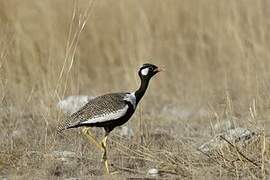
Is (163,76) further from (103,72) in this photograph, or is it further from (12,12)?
(12,12)

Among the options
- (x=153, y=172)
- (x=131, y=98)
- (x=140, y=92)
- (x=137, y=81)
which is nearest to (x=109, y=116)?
(x=131, y=98)

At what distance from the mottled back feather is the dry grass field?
282 millimetres

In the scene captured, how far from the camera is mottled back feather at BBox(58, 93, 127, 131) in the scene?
19.5 feet

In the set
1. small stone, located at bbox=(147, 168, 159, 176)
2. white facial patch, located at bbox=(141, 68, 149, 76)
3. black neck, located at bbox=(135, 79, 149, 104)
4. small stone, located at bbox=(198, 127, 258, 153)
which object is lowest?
small stone, located at bbox=(147, 168, 159, 176)

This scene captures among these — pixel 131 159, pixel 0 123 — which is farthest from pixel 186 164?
pixel 0 123

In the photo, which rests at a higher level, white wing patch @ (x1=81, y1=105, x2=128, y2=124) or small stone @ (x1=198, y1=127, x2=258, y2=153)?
white wing patch @ (x1=81, y1=105, x2=128, y2=124)

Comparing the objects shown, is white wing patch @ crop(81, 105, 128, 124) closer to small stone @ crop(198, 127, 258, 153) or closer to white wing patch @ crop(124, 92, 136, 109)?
white wing patch @ crop(124, 92, 136, 109)

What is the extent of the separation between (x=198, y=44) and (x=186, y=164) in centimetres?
489

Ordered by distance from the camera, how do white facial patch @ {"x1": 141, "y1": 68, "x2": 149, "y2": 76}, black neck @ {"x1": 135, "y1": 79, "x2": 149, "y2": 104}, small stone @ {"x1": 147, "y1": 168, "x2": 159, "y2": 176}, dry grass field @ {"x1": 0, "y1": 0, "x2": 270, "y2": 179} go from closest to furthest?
small stone @ {"x1": 147, "y1": 168, "x2": 159, "y2": 176} → dry grass field @ {"x1": 0, "y1": 0, "x2": 270, "y2": 179} → black neck @ {"x1": 135, "y1": 79, "x2": 149, "y2": 104} → white facial patch @ {"x1": 141, "y1": 68, "x2": 149, "y2": 76}

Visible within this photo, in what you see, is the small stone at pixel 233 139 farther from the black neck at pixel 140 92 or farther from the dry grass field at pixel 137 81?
the black neck at pixel 140 92

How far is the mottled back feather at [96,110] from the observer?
5938 mm

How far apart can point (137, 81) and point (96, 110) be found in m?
3.11

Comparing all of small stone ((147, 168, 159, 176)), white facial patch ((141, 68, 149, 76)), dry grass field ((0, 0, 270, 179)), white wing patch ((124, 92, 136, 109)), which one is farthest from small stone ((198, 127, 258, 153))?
white facial patch ((141, 68, 149, 76))

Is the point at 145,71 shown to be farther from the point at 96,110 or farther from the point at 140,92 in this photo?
the point at 96,110
